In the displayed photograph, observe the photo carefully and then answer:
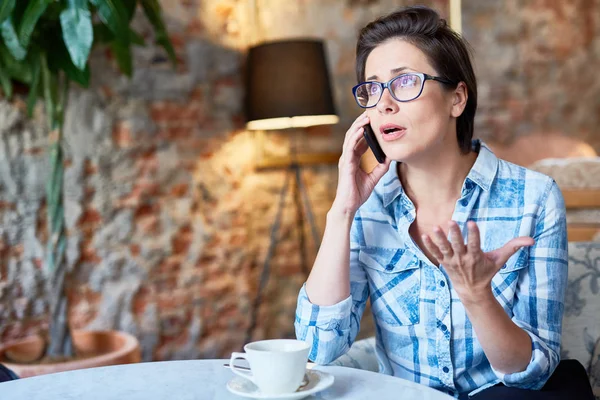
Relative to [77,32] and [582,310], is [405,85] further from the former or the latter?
[77,32]

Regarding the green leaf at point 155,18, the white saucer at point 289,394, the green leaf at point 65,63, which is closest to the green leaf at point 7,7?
the green leaf at point 65,63

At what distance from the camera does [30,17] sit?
7.40 ft

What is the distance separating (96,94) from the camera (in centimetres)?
312

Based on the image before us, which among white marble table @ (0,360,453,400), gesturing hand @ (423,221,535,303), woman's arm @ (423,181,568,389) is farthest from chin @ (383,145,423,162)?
white marble table @ (0,360,453,400)

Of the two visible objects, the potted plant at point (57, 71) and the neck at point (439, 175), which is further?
the potted plant at point (57, 71)

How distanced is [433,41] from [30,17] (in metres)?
1.35

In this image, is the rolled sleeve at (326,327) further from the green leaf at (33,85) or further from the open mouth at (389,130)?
the green leaf at (33,85)

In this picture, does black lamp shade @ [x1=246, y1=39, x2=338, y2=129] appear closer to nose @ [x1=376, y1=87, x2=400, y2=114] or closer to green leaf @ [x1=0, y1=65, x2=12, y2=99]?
green leaf @ [x1=0, y1=65, x2=12, y2=99]

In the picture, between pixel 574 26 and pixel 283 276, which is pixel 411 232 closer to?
pixel 283 276

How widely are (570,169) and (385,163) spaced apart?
117cm

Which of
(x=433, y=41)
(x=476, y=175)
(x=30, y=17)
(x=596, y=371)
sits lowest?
(x=596, y=371)

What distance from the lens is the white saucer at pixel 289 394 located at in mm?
1020

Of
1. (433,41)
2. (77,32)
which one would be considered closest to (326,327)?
(433,41)

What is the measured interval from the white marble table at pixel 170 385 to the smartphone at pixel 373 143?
1.91 feet
